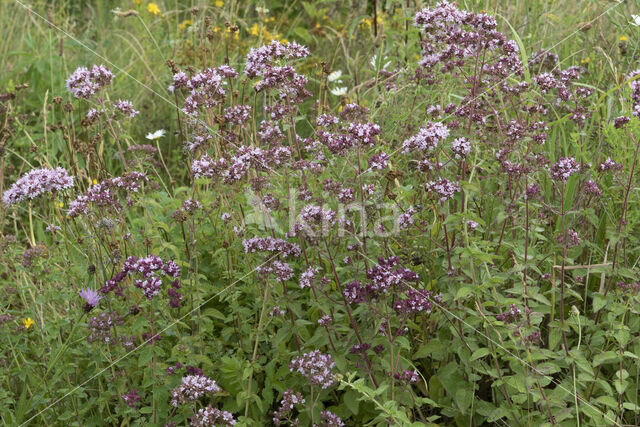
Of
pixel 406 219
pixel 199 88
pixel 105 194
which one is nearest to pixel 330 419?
pixel 406 219

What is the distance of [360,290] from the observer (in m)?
2.44

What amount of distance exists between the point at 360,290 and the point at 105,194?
1.14 m

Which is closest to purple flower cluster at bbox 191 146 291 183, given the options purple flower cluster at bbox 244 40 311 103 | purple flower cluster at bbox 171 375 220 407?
purple flower cluster at bbox 244 40 311 103

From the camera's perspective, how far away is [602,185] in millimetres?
3068

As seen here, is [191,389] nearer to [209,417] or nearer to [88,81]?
[209,417]

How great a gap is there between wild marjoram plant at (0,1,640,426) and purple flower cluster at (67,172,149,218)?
0.05 ft

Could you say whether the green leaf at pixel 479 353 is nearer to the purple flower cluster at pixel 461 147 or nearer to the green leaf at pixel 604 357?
the green leaf at pixel 604 357

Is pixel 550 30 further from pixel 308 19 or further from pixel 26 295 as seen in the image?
pixel 26 295

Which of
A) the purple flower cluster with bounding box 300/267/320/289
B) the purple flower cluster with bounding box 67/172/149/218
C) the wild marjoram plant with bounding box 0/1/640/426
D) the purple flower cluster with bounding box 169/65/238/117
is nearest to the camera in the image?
the wild marjoram plant with bounding box 0/1/640/426

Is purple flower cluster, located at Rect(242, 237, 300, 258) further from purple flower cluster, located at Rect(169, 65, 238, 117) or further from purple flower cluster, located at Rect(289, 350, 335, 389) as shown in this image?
purple flower cluster, located at Rect(169, 65, 238, 117)

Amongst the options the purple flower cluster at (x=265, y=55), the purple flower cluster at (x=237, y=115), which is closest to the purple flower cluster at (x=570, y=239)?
the purple flower cluster at (x=265, y=55)

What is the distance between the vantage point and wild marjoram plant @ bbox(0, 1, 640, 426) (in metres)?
2.46

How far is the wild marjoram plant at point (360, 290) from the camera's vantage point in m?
2.46

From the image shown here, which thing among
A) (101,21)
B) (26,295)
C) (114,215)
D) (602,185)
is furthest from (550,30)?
(101,21)
